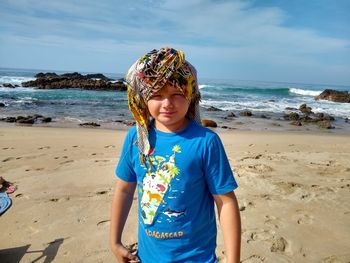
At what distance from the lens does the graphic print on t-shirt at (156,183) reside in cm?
150

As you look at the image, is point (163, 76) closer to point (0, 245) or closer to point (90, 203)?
point (0, 245)

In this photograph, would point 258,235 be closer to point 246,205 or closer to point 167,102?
point 246,205

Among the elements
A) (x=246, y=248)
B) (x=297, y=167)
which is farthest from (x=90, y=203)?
(x=297, y=167)

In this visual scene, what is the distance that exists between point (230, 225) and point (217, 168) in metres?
0.27

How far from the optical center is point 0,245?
127 inches

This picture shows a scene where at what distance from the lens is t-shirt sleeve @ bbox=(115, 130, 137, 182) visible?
5.47 feet

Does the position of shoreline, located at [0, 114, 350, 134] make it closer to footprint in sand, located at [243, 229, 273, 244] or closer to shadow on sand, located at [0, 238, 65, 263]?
footprint in sand, located at [243, 229, 273, 244]

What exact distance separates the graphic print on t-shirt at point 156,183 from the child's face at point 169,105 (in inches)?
5.4

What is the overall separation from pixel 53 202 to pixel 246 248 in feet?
8.34

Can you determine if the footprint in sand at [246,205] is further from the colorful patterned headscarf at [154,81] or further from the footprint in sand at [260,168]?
the colorful patterned headscarf at [154,81]

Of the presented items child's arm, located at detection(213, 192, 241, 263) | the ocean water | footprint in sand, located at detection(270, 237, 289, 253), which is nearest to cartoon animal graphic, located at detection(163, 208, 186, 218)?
child's arm, located at detection(213, 192, 241, 263)

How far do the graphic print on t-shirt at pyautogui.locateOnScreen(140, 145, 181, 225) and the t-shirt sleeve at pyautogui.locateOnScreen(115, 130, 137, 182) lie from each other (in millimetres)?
120

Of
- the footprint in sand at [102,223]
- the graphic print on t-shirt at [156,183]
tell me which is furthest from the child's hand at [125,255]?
the footprint in sand at [102,223]

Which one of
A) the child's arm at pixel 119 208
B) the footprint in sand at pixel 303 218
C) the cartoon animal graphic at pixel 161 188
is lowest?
the footprint in sand at pixel 303 218
